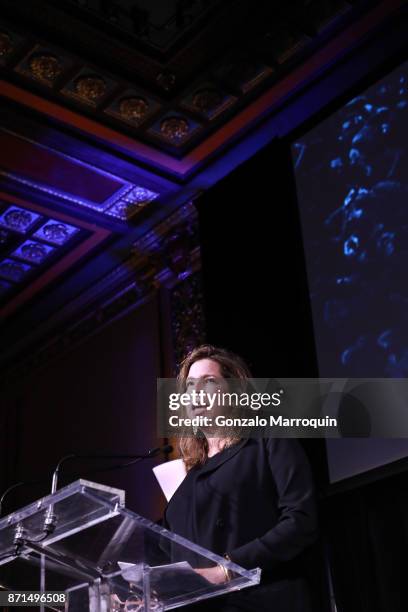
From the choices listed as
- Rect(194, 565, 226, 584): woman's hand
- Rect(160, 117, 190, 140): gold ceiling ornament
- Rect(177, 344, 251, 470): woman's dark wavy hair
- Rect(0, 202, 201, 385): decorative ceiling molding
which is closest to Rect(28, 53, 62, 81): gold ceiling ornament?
Rect(160, 117, 190, 140): gold ceiling ornament

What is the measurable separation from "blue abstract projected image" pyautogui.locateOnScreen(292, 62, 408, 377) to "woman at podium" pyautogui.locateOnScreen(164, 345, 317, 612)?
1649mm

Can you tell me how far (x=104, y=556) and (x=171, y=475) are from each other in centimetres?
59

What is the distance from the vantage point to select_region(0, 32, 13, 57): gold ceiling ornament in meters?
4.31

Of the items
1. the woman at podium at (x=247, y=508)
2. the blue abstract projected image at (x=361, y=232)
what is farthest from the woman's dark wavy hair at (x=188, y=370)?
the blue abstract projected image at (x=361, y=232)

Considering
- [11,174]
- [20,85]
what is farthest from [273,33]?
[11,174]

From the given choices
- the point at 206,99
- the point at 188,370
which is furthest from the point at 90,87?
the point at 188,370

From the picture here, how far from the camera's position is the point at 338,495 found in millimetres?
3436

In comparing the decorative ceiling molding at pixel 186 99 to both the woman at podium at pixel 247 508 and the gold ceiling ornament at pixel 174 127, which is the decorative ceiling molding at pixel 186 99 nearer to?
the gold ceiling ornament at pixel 174 127

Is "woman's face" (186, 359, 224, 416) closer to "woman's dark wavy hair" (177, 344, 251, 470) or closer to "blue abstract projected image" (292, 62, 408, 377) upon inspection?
"woman's dark wavy hair" (177, 344, 251, 470)

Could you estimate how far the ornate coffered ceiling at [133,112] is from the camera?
429 cm

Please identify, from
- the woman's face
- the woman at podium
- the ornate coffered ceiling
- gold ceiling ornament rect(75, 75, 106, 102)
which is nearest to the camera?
the woman at podium

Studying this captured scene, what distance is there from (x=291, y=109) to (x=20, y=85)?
1493 millimetres

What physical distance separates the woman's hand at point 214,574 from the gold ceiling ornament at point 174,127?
376cm

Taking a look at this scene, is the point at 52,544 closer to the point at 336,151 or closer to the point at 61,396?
the point at 336,151
